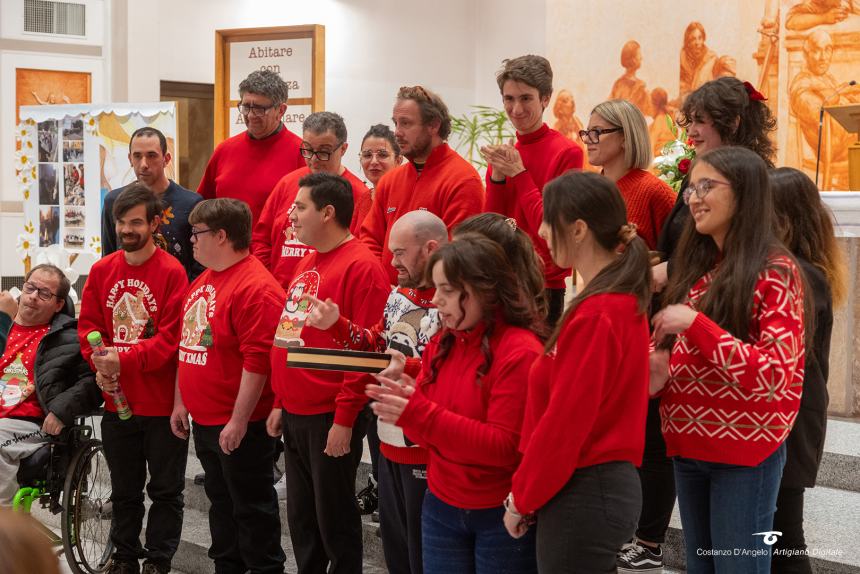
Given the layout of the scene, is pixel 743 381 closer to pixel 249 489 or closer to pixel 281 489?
pixel 249 489

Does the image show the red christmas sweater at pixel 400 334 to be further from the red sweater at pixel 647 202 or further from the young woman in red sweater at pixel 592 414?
the red sweater at pixel 647 202

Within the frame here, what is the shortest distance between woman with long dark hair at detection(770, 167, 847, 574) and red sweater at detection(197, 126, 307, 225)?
8.42 feet

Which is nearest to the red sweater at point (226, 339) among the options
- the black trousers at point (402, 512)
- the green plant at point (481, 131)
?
the black trousers at point (402, 512)

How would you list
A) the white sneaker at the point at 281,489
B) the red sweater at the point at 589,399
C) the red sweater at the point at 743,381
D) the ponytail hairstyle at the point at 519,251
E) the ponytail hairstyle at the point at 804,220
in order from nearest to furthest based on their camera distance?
the red sweater at the point at 589,399 < the red sweater at the point at 743,381 < the ponytail hairstyle at the point at 519,251 < the ponytail hairstyle at the point at 804,220 < the white sneaker at the point at 281,489

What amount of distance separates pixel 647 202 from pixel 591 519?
4.88 feet

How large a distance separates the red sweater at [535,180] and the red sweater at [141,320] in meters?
1.45

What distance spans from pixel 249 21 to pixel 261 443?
8990 mm

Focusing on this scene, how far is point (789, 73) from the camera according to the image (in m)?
8.77

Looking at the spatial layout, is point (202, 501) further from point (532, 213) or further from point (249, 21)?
point (249, 21)

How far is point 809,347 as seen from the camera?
2.72 meters

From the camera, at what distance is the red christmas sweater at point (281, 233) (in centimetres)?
431

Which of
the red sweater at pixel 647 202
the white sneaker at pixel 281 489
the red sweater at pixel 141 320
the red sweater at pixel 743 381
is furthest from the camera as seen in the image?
the white sneaker at pixel 281 489

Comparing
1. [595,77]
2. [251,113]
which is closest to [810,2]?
[595,77]

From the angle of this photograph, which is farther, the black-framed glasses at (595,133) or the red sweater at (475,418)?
the black-framed glasses at (595,133)
